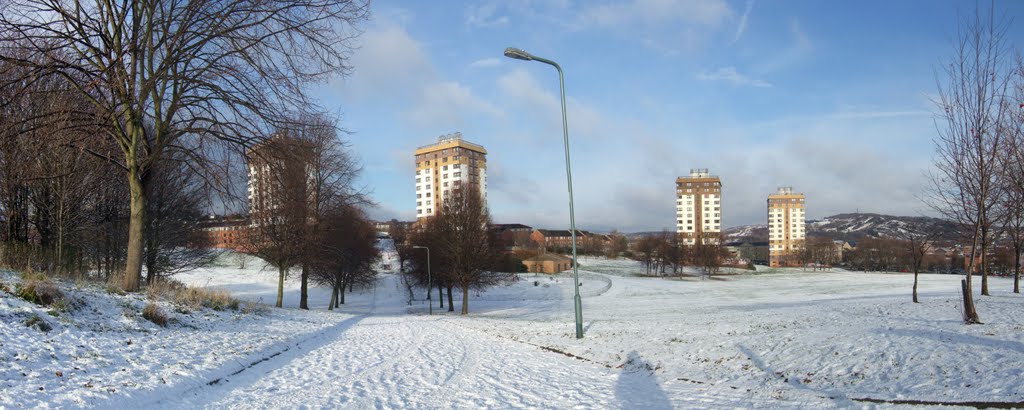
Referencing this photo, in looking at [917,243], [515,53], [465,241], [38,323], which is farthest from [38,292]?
[917,243]

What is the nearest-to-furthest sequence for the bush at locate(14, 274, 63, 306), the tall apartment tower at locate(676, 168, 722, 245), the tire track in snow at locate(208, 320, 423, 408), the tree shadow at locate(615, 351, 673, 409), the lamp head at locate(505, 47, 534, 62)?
1. the tire track in snow at locate(208, 320, 423, 408)
2. the tree shadow at locate(615, 351, 673, 409)
3. the bush at locate(14, 274, 63, 306)
4. the lamp head at locate(505, 47, 534, 62)
5. the tall apartment tower at locate(676, 168, 722, 245)

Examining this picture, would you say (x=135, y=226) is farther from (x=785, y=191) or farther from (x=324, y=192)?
(x=785, y=191)

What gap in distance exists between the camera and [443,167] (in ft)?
387

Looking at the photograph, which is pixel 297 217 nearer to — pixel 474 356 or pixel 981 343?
pixel 474 356

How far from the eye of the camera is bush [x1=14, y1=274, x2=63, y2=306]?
28.0 feet

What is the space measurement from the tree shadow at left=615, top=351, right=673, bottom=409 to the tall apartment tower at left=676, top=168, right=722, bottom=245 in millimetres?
158270

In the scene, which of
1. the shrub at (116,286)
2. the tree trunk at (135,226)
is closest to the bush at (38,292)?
the shrub at (116,286)

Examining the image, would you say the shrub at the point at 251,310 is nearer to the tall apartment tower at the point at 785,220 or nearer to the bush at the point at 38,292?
the bush at the point at 38,292

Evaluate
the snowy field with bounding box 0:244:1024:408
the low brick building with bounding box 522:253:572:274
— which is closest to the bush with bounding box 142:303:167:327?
the snowy field with bounding box 0:244:1024:408

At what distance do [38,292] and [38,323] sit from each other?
1634 mm

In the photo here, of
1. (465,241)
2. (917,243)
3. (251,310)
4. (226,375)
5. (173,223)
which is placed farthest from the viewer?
(465,241)

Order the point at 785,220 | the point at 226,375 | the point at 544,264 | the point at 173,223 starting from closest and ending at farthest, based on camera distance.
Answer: the point at 226,375
the point at 173,223
the point at 544,264
the point at 785,220

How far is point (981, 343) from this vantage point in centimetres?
854

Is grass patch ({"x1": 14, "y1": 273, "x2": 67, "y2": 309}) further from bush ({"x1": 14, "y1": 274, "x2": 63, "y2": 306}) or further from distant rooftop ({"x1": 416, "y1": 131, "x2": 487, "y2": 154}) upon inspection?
distant rooftop ({"x1": 416, "y1": 131, "x2": 487, "y2": 154})
